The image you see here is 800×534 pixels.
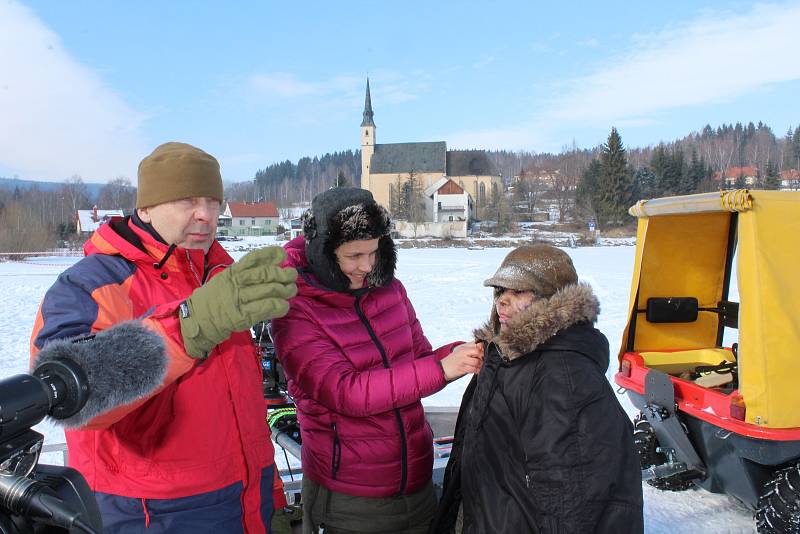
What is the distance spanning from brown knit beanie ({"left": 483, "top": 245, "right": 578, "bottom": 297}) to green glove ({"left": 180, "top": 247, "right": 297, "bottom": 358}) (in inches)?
40.9

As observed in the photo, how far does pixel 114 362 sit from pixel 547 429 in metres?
1.24

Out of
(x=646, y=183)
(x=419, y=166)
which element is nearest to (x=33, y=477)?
(x=646, y=183)

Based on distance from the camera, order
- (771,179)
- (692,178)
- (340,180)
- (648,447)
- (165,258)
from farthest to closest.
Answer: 1. (692,178)
2. (771,179)
3. (340,180)
4. (648,447)
5. (165,258)

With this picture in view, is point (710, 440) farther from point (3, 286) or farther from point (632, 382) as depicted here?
point (3, 286)

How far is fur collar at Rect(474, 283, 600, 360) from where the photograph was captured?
6.18 feet

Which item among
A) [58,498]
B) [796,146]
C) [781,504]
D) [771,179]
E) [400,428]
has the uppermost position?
[796,146]

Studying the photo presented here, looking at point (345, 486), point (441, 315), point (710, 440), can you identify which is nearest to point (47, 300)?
point (345, 486)

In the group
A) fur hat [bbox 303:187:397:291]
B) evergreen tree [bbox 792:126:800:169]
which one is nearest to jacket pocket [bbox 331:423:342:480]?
fur hat [bbox 303:187:397:291]

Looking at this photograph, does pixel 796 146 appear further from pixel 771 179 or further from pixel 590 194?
pixel 590 194

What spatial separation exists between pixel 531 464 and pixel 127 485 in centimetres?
120

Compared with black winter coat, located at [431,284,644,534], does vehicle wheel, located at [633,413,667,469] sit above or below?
below

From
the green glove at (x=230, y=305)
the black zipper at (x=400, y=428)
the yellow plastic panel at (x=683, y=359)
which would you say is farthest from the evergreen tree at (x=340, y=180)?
the green glove at (x=230, y=305)

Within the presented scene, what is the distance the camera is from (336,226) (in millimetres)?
2174

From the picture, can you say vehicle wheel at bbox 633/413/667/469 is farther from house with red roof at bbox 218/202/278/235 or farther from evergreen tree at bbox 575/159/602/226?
house with red roof at bbox 218/202/278/235
